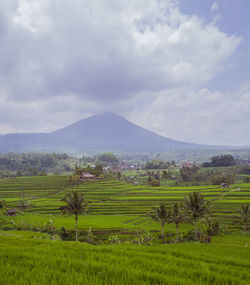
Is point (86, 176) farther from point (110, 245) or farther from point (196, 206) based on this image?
point (110, 245)

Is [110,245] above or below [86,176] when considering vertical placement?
above

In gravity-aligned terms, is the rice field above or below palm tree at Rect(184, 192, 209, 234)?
below

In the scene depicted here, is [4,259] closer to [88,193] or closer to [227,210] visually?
[227,210]

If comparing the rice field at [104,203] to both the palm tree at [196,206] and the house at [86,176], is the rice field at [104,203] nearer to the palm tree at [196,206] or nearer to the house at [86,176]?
the house at [86,176]

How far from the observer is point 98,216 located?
57.2m

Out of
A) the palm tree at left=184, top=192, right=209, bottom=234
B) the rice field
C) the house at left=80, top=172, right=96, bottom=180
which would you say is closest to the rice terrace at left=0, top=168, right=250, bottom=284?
the rice field

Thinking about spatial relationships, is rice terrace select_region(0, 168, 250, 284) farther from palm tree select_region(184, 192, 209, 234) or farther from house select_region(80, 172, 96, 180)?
house select_region(80, 172, 96, 180)

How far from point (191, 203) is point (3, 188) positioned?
86.0 metres

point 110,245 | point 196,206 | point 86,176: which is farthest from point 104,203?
point 110,245

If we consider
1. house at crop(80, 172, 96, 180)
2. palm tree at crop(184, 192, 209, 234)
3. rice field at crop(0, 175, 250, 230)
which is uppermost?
palm tree at crop(184, 192, 209, 234)

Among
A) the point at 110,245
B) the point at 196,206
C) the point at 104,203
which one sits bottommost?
the point at 104,203

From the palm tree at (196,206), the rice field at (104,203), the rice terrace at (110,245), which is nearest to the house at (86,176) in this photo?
the rice field at (104,203)

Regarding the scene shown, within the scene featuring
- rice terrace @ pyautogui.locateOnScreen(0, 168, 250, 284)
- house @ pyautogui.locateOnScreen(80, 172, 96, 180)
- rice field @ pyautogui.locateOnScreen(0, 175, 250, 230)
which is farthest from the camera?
house @ pyautogui.locateOnScreen(80, 172, 96, 180)

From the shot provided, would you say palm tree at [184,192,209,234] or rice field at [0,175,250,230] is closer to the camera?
palm tree at [184,192,209,234]
